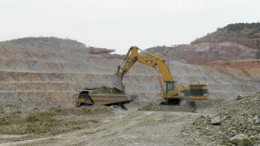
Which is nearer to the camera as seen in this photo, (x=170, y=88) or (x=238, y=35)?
(x=170, y=88)

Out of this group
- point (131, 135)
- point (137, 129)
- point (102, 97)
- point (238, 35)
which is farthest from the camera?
point (238, 35)

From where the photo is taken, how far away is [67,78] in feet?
120

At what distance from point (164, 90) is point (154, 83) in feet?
51.9

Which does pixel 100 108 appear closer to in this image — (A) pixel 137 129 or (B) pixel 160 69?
(B) pixel 160 69

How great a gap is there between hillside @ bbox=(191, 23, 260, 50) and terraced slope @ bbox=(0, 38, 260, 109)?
1858 centimetres

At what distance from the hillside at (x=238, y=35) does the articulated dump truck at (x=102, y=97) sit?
146ft

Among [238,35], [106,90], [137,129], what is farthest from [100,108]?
[238,35]

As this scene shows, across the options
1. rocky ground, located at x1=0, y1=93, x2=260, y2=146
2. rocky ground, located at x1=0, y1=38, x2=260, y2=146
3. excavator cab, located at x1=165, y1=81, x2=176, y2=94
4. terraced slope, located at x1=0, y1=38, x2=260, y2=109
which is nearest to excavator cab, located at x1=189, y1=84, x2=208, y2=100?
rocky ground, located at x1=0, y1=38, x2=260, y2=146

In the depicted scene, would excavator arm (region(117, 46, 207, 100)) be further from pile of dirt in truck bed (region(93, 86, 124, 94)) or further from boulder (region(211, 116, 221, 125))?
boulder (region(211, 116, 221, 125))

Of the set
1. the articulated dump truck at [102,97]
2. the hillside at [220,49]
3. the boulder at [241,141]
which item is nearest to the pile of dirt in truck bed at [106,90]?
the articulated dump truck at [102,97]

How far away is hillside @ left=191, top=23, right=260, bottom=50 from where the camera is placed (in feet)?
221

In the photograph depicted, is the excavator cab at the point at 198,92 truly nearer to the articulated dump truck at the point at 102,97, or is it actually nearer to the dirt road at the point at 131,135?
the articulated dump truck at the point at 102,97

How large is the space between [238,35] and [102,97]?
49.8 m

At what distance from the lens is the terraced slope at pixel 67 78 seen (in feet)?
105
